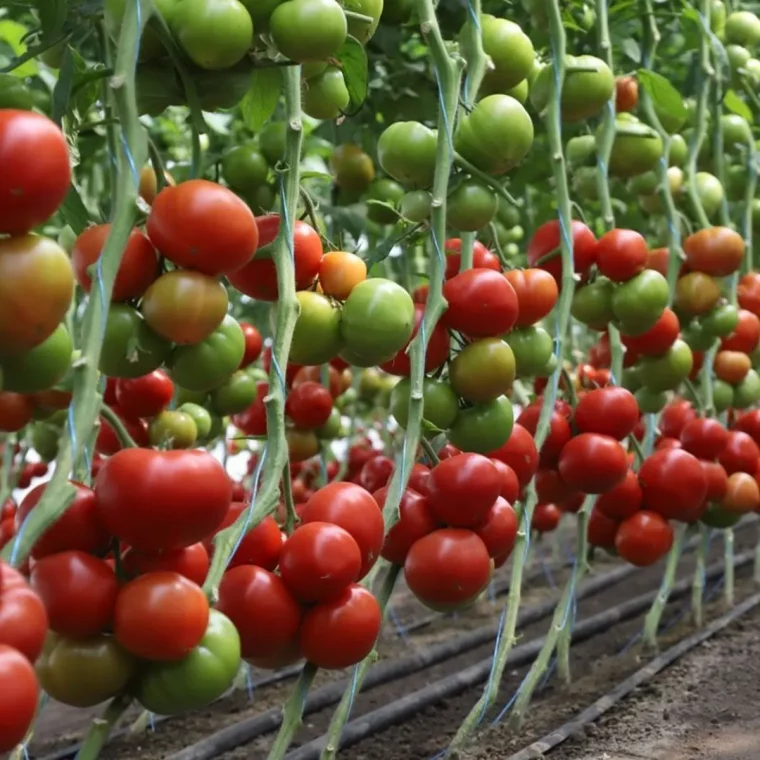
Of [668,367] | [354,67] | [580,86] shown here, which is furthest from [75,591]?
[668,367]

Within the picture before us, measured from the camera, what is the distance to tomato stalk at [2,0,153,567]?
547mm

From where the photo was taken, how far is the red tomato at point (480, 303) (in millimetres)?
947

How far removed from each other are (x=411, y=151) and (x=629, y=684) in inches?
40.8

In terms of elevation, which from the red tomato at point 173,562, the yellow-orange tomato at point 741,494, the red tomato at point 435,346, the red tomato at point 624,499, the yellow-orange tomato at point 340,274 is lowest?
the yellow-orange tomato at point 741,494

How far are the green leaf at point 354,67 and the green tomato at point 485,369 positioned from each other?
0.29 m

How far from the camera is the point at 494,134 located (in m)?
0.96

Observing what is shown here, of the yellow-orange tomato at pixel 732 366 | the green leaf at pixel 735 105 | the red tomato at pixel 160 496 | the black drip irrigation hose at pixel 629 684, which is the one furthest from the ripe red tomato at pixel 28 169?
the green leaf at pixel 735 105

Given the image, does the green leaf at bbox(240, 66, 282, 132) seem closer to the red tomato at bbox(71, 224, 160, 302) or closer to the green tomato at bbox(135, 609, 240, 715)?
the red tomato at bbox(71, 224, 160, 302)

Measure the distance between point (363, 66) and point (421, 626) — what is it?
196 centimetres

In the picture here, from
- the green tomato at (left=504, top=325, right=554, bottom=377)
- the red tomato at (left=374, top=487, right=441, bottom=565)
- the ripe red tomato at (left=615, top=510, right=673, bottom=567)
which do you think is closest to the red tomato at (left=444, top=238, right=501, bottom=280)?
the green tomato at (left=504, top=325, right=554, bottom=377)

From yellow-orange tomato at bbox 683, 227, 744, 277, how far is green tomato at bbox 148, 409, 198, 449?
888 mm

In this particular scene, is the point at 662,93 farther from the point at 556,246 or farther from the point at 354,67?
the point at 354,67

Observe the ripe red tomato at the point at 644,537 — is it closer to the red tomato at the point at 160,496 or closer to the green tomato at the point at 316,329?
the green tomato at the point at 316,329

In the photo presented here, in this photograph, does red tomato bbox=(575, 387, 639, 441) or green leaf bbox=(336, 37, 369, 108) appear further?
red tomato bbox=(575, 387, 639, 441)
